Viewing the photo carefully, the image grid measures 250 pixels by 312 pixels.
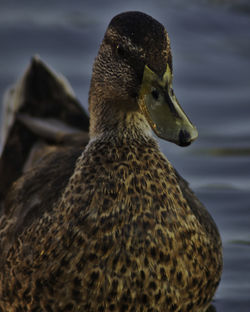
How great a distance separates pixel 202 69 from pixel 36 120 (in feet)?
10.1

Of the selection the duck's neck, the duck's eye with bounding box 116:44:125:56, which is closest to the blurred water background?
the duck's neck

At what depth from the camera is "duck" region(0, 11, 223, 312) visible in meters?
4.52

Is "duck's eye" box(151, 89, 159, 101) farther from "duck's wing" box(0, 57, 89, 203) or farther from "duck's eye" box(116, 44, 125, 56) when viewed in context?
"duck's wing" box(0, 57, 89, 203)

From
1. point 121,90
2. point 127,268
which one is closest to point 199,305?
point 127,268

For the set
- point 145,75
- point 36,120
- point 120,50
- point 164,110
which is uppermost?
point 120,50

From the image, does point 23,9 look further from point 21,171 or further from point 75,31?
point 21,171

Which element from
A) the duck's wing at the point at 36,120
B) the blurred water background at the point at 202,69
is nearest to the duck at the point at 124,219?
the blurred water background at the point at 202,69

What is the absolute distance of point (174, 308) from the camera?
466 cm

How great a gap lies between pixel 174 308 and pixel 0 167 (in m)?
2.28

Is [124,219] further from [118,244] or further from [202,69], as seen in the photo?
[202,69]

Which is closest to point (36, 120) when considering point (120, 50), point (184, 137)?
point (120, 50)

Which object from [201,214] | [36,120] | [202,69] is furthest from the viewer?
[202,69]

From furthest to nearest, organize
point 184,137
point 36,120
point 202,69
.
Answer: point 202,69 → point 36,120 → point 184,137

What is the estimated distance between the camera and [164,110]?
4473 millimetres
